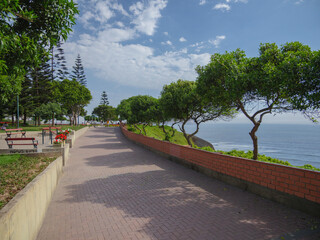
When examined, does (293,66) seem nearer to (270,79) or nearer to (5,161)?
(270,79)

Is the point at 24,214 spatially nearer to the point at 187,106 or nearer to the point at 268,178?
the point at 268,178

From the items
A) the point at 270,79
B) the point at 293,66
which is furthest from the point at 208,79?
the point at 293,66

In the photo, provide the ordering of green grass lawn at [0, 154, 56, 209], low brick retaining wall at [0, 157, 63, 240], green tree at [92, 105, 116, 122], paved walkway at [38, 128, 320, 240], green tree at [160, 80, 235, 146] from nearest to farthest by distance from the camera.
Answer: low brick retaining wall at [0, 157, 63, 240] → paved walkway at [38, 128, 320, 240] → green grass lawn at [0, 154, 56, 209] → green tree at [160, 80, 235, 146] → green tree at [92, 105, 116, 122]

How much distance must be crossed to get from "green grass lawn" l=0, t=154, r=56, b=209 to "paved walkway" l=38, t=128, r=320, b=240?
0.97 meters

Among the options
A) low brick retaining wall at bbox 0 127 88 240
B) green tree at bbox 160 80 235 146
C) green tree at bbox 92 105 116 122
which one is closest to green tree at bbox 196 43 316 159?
green tree at bbox 160 80 235 146

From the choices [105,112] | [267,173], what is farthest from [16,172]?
[105,112]

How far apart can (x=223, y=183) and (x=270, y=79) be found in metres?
3.85

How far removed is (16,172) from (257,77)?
8.87 meters

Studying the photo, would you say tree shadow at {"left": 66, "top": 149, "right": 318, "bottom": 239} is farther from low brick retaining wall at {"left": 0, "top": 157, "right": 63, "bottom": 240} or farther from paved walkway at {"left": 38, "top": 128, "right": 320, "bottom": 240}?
low brick retaining wall at {"left": 0, "top": 157, "right": 63, "bottom": 240}

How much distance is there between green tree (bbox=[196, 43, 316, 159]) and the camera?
19.6 ft

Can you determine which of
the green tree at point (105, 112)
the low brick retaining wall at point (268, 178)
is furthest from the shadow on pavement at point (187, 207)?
the green tree at point (105, 112)

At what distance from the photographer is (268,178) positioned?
18.1 feet

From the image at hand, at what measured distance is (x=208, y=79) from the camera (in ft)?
27.9

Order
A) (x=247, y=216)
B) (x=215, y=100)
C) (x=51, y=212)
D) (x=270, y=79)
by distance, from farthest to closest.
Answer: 1. (x=215, y=100)
2. (x=270, y=79)
3. (x=51, y=212)
4. (x=247, y=216)
